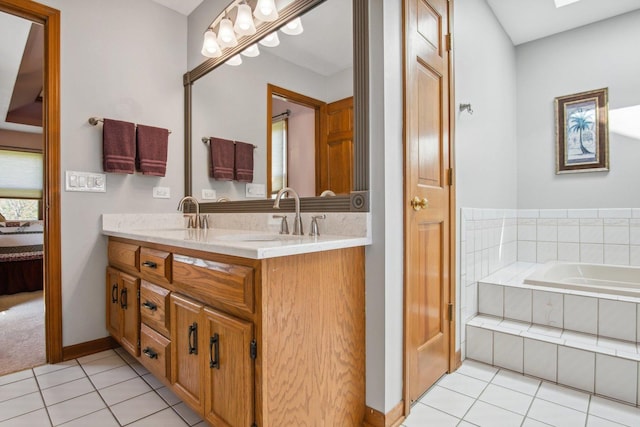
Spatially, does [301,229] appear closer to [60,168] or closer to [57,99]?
[60,168]

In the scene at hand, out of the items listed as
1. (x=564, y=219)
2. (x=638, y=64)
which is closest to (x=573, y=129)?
(x=638, y=64)

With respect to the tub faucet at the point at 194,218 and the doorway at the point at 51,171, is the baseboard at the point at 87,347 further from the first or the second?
the tub faucet at the point at 194,218

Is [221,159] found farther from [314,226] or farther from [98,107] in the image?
[314,226]

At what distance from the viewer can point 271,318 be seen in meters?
1.09

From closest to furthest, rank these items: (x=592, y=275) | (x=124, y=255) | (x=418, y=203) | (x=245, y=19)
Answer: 1. (x=418, y=203)
2. (x=124, y=255)
3. (x=245, y=19)
4. (x=592, y=275)

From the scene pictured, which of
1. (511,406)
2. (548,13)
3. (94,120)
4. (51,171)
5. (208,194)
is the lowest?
(511,406)

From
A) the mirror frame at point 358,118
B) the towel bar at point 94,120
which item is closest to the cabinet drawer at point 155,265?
the mirror frame at point 358,118

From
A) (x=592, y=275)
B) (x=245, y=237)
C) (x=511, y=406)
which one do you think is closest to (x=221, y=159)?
(x=245, y=237)

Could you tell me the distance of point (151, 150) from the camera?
2361 millimetres

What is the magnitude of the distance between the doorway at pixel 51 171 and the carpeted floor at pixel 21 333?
18cm

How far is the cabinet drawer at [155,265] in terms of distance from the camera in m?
1.51

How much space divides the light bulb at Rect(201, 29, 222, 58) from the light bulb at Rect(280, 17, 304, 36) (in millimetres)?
679

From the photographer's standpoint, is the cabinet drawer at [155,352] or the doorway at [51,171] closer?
the cabinet drawer at [155,352]

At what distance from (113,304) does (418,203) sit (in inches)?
77.6
